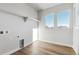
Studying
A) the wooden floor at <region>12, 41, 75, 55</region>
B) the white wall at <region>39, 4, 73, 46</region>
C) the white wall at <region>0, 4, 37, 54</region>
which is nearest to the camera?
the white wall at <region>0, 4, 37, 54</region>

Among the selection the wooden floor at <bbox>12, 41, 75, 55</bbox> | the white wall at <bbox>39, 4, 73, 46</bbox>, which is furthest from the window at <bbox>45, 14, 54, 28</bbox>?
the wooden floor at <bbox>12, 41, 75, 55</bbox>

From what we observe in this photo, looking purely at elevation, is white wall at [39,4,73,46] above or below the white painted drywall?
below

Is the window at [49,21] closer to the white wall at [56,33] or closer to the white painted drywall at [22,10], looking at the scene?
the white wall at [56,33]

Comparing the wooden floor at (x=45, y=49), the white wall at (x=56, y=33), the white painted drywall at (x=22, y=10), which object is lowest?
the wooden floor at (x=45, y=49)

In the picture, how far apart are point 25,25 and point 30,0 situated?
100 centimetres

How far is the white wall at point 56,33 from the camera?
1873 millimetres

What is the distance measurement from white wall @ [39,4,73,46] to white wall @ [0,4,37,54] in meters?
0.22

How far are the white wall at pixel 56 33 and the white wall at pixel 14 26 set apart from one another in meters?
0.22

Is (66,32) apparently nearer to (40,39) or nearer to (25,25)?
(40,39)

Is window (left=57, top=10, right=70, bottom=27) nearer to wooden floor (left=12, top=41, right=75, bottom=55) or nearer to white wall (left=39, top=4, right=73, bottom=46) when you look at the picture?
white wall (left=39, top=4, right=73, bottom=46)

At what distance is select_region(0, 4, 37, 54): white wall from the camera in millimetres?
1581

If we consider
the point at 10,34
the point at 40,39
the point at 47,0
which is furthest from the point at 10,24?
the point at 47,0

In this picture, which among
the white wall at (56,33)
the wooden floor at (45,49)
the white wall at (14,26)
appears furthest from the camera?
the white wall at (56,33)

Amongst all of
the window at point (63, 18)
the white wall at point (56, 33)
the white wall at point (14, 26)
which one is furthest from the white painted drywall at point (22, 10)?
the window at point (63, 18)
